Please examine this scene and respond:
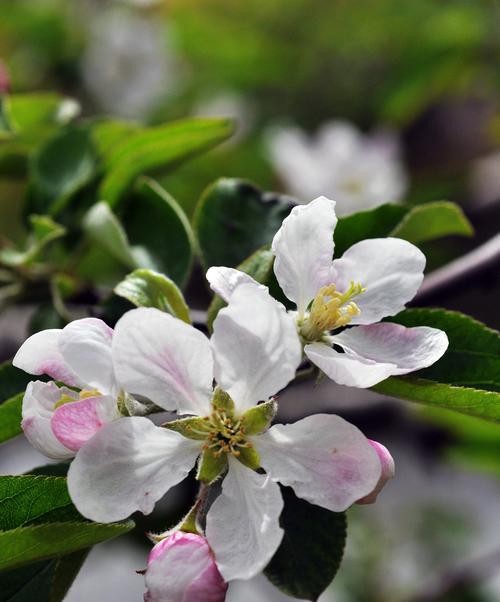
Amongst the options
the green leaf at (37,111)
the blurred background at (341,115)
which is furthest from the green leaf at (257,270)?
the blurred background at (341,115)

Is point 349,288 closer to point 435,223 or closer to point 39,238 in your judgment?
point 435,223

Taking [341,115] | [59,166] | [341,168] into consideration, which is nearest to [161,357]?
[59,166]

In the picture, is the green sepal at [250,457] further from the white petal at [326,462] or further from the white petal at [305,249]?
the white petal at [305,249]

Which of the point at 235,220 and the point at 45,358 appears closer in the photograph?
the point at 45,358

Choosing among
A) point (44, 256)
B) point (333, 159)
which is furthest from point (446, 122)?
point (44, 256)

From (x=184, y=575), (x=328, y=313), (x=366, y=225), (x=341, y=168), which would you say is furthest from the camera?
(x=341, y=168)

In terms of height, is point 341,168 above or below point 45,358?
below
